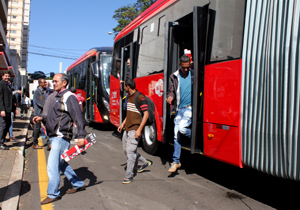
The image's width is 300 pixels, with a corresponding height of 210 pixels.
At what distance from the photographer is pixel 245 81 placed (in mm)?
3912

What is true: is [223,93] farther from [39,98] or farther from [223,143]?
[39,98]

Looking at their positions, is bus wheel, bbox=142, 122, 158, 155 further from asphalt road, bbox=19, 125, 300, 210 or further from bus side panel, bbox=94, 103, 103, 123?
bus side panel, bbox=94, 103, 103, 123

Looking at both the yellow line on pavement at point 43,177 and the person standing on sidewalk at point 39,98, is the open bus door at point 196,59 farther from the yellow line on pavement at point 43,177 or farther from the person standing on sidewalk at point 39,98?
the person standing on sidewalk at point 39,98

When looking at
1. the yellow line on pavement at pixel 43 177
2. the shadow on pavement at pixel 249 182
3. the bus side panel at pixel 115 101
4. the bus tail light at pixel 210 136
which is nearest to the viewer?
the yellow line on pavement at pixel 43 177

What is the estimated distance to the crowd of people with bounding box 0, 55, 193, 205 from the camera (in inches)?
156

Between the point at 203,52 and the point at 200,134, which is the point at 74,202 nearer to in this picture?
the point at 200,134

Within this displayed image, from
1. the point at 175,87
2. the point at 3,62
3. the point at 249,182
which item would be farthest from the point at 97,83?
the point at 249,182

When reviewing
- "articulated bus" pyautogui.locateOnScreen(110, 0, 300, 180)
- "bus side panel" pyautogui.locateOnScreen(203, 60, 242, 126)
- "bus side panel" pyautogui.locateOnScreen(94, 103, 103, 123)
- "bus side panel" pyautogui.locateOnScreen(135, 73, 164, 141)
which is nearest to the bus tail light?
"articulated bus" pyautogui.locateOnScreen(110, 0, 300, 180)

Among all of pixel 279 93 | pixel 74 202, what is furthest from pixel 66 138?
pixel 279 93

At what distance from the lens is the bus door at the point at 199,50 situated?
463 cm

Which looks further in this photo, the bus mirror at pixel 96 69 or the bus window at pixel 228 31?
the bus mirror at pixel 96 69

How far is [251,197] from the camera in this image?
14.1 feet

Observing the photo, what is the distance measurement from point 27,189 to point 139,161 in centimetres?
198

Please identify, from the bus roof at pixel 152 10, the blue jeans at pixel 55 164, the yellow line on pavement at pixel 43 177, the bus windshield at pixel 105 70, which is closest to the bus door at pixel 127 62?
the bus roof at pixel 152 10
